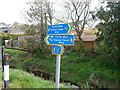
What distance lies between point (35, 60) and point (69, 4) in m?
6.50

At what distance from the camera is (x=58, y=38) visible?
313 cm

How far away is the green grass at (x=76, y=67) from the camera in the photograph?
25.9 ft

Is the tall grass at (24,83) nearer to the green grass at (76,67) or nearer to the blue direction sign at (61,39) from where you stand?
the blue direction sign at (61,39)

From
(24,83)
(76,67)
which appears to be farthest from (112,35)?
(24,83)

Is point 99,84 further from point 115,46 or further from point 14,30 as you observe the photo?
point 14,30

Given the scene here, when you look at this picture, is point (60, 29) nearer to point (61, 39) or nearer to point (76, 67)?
point (61, 39)

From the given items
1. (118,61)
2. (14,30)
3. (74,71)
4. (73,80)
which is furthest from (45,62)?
(14,30)

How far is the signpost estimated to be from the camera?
3.00 meters

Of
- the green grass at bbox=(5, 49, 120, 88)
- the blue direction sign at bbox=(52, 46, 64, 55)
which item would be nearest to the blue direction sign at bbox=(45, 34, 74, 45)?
the blue direction sign at bbox=(52, 46, 64, 55)

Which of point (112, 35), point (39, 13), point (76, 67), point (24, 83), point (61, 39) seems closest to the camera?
point (61, 39)

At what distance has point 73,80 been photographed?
8.60 metres

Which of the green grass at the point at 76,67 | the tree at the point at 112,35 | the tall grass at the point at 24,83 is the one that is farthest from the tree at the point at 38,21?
the tall grass at the point at 24,83

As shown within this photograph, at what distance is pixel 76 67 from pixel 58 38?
7425 millimetres

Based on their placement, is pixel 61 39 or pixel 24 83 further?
pixel 24 83
